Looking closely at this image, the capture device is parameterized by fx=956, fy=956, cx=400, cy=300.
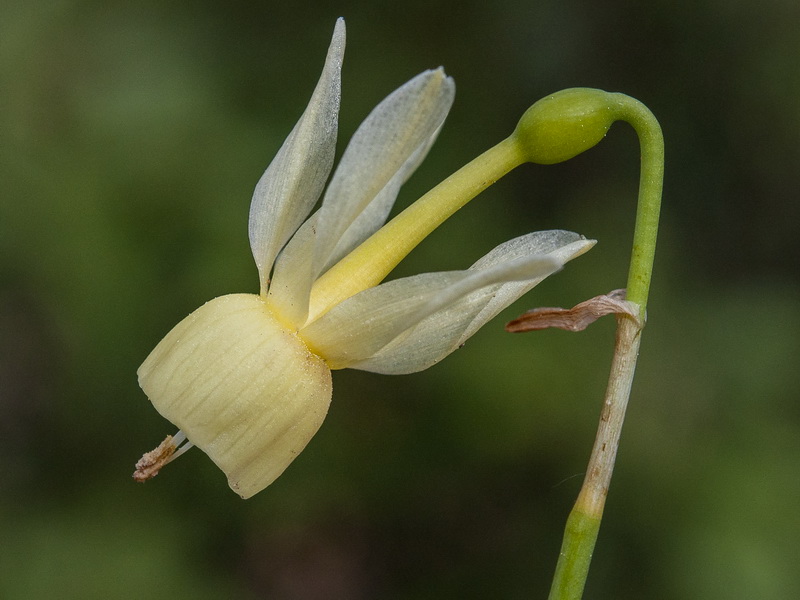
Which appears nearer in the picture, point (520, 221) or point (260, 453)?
point (260, 453)

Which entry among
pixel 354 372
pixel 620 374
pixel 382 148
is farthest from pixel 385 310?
pixel 354 372

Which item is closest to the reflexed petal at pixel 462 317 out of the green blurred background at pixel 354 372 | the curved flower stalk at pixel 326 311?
the curved flower stalk at pixel 326 311

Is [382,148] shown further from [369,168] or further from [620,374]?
[620,374]

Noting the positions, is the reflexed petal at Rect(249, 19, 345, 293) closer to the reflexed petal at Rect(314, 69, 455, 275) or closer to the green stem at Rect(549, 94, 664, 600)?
the reflexed petal at Rect(314, 69, 455, 275)

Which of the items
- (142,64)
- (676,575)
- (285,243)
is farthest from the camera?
(142,64)

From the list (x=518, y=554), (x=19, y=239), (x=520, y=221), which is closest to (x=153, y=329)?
(x=19, y=239)

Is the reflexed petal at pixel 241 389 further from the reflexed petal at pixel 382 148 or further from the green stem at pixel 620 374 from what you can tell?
the green stem at pixel 620 374

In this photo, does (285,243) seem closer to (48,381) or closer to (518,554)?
(518,554)
